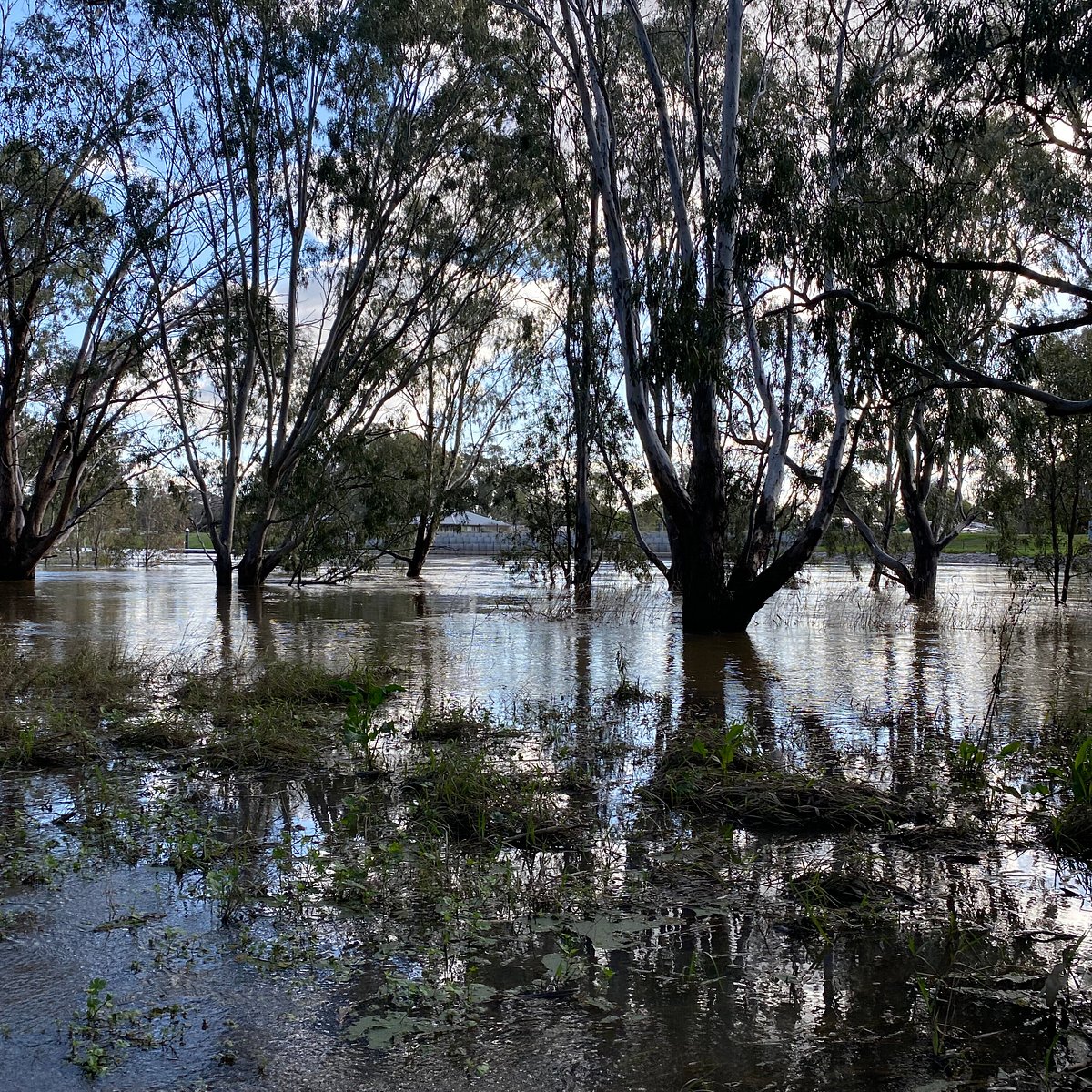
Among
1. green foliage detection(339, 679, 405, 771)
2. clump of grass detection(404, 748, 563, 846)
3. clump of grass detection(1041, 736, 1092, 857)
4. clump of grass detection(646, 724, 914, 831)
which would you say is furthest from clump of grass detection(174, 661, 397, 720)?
clump of grass detection(1041, 736, 1092, 857)

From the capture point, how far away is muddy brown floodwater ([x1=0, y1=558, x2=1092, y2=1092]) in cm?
221

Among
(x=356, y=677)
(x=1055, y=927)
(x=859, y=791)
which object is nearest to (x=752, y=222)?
(x=356, y=677)

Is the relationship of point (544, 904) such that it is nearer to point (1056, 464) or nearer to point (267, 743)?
point (267, 743)

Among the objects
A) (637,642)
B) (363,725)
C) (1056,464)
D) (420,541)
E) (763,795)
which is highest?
(1056,464)

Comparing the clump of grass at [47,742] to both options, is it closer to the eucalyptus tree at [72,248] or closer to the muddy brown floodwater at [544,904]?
the muddy brown floodwater at [544,904]

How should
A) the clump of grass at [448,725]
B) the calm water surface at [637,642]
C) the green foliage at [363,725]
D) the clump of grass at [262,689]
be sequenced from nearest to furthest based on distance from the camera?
the green foliage at [363,725] < the clump of grass at [448,725] < the clump of grass at [262,689] < the calm water surface at [637,642]

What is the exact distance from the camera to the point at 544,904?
303 cm

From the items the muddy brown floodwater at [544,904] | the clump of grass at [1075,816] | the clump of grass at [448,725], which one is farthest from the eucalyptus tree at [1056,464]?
the clump of grass at [1075,816]

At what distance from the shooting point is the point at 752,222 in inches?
436

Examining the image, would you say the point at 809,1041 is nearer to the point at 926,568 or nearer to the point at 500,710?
the point at 500,710

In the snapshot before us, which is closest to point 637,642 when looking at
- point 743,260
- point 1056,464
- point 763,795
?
point 743,260

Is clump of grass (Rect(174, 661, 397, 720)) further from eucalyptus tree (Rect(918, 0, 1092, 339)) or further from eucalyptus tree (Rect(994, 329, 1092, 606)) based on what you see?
eucalyptus tree (Rect(994, 329, 1092, 606))

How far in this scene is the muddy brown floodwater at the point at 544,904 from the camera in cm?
221

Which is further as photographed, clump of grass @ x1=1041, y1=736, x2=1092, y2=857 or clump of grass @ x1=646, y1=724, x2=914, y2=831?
clump of grass @ x1=646, y1=724, x2=914, y2=831
